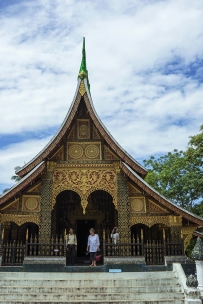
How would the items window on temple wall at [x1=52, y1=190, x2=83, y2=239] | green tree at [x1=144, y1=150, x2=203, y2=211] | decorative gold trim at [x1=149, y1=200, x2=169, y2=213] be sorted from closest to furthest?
1. decorative gold trim at [x1=149, y1=200, x2=169, y2=213]
2. window on temple wall at [x1=52, y1=190, x2=83, y2=239]
3. green tree at [x1=144, y1=150, x2=203, y2=211]

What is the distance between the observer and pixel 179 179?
79.2ft

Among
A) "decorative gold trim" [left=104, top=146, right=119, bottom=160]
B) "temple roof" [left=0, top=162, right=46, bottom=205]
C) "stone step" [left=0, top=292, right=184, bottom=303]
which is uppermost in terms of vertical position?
"decorative gold trim" [left=104, top=146, right=119, bottom=160]

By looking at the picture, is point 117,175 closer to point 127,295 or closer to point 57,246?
point 57,246

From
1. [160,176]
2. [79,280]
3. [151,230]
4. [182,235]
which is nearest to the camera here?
[79,280]

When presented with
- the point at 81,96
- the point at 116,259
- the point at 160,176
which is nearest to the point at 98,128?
the point at 81,96

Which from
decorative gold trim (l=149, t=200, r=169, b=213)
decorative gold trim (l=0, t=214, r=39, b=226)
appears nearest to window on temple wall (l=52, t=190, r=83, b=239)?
decorative gold trim (l=0, t=214, r=39, b=226)

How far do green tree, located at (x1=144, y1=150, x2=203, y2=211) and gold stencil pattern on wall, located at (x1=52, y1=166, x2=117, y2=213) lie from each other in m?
9.35

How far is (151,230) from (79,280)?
586 cm

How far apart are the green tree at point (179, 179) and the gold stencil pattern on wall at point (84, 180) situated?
9.35 metres

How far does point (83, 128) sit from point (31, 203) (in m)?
3.60

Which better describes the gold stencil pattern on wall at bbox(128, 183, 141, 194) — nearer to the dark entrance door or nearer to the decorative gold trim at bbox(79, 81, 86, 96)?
the dark entrance door

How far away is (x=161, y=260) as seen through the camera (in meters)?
11.3

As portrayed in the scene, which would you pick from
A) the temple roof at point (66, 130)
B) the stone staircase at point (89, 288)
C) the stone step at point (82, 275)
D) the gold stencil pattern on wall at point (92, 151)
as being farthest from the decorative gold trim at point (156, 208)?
the stone staircase at point (89, 288)

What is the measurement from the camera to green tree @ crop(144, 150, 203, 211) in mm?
21391
